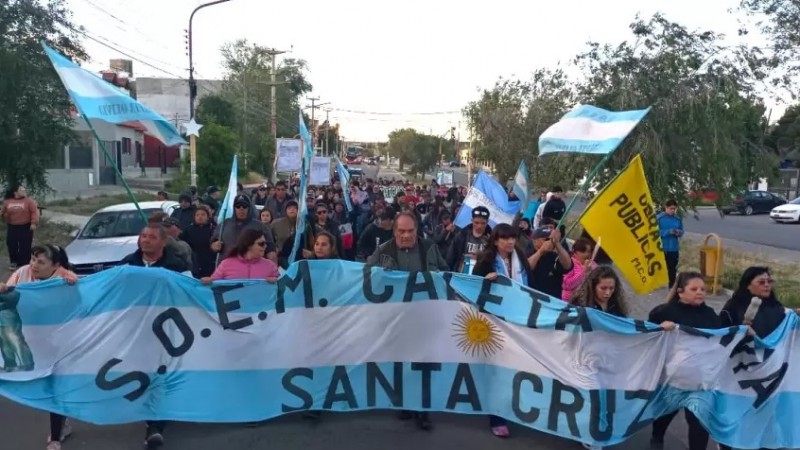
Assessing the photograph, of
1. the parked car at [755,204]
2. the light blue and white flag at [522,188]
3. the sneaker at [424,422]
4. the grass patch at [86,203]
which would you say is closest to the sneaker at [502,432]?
the sneaker at [424,422]

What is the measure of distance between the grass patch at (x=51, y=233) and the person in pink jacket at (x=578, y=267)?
1358cm

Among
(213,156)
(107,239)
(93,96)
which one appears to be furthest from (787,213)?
(93,96)

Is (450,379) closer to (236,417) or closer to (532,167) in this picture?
(236,417)

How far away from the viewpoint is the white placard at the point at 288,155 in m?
21.9

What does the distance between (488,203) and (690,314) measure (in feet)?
17.2

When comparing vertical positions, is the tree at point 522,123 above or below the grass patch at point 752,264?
above

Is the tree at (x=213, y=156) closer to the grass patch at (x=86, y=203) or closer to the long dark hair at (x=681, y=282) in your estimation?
the grass patch at (x=86, y=203)

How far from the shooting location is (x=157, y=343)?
5797 mm

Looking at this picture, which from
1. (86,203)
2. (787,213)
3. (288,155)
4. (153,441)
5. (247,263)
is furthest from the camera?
(787,213)

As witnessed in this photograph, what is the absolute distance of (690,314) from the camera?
568 cm

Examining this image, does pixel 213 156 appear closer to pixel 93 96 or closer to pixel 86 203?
pixel 86 203

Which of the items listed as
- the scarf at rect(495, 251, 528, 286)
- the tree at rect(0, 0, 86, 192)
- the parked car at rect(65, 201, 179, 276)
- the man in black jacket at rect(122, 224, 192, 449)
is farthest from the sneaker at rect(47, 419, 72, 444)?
the tree at rect(0, 0, 86, 192)

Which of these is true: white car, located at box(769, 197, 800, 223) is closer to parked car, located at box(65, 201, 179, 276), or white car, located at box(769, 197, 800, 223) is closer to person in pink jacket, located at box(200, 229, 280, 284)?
parked car, located at box(65, 201, 179, 276)

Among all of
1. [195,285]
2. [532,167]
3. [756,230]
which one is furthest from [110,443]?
[756,230]
